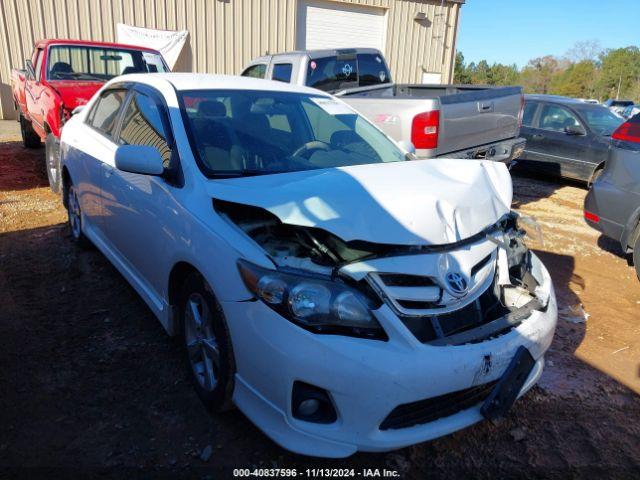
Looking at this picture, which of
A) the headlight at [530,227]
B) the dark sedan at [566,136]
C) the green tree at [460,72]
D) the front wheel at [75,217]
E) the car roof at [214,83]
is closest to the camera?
the headlight at [530,227]

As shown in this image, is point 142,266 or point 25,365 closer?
point 25,365

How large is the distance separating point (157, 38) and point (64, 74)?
7.10 metres

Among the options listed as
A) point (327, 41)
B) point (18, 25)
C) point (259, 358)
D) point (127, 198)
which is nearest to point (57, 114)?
point (127, 198)

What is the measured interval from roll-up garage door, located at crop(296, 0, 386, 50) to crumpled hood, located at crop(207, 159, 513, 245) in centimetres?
1435

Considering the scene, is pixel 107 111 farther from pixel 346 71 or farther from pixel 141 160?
pixel 346 71

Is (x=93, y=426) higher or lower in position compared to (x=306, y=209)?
lower

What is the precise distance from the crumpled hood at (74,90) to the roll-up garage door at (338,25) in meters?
10.1

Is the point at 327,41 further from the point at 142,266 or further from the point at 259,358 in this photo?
the point at 259,358

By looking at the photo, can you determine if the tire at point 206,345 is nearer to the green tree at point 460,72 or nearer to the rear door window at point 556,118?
the rear door window at point 556,118

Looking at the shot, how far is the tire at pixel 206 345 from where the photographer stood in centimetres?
236

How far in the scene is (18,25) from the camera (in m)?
12.7

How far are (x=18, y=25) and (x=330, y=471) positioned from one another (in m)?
14.4

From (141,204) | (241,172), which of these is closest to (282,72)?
(141,204)

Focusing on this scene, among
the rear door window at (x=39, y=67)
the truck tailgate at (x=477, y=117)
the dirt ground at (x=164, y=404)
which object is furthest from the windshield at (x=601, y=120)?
the rear door window at (x=39, y=67)
